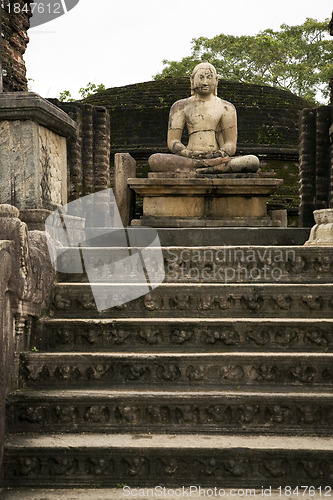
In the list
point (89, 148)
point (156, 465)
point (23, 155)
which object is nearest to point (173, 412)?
point (156, 465)

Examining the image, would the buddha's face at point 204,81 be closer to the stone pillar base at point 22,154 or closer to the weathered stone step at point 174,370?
the stone pillar base at point 22,154

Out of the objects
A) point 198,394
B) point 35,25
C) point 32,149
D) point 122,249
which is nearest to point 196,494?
point 198,394

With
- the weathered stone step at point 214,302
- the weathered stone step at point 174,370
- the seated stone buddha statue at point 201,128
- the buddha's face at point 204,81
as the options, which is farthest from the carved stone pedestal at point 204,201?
the weathered stone step at point 174,370

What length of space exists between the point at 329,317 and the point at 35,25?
921 cm

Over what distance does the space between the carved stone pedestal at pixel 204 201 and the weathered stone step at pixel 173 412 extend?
3.61 meters

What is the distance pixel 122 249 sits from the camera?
405 centimetres

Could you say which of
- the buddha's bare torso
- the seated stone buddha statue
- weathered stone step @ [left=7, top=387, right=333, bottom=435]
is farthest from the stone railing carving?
the buddha's bare torso

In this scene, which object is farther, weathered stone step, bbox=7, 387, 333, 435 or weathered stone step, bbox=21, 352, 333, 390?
weathered stone step, bbox=21, 352, 333, 390

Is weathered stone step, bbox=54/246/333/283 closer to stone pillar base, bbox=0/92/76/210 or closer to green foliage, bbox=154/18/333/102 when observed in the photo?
stone pillar base, bbox=0/92/76/210

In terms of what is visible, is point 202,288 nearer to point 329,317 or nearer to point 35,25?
point 329,317

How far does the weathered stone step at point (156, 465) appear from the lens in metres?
2.79

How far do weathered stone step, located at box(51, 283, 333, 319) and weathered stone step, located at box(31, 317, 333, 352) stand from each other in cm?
17

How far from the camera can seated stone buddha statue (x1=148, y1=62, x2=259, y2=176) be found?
23.5 ft

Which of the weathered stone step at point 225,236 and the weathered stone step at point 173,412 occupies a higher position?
the weathered stone step at point 225,236
